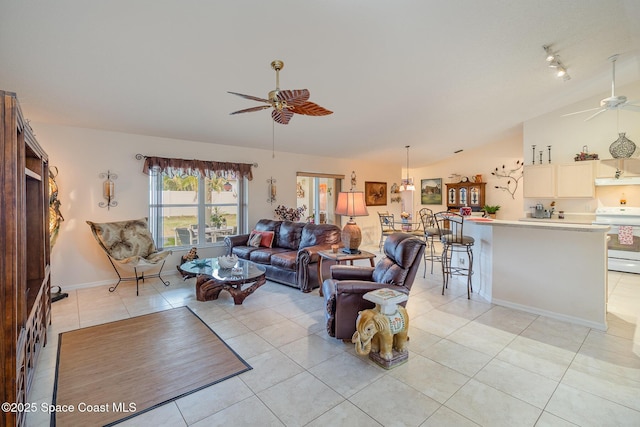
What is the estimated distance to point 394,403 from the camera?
6.33ft

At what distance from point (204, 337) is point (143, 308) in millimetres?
1316

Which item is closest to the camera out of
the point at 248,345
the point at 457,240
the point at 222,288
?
the point at 248,345

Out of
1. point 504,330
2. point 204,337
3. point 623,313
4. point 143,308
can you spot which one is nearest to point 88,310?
point 143,308

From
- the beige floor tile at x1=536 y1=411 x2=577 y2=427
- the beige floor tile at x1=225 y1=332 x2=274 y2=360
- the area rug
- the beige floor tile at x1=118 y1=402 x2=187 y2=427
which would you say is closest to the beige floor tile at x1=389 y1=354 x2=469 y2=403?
the beige floor tile at x1=536 y1=411 x2=577 y2=427

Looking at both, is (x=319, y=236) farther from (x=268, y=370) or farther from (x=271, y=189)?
(x=268, y=370)

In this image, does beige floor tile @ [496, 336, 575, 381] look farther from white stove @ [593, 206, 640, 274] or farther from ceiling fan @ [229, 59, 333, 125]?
white stove @ [593, 206, 640, 274]

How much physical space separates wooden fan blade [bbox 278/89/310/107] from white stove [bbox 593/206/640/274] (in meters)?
5.70

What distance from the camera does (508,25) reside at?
2.87m

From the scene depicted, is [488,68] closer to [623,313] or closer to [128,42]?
[623,313]

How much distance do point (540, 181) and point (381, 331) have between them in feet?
18.6

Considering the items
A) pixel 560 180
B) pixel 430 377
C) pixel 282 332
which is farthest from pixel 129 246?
pixel 560 180

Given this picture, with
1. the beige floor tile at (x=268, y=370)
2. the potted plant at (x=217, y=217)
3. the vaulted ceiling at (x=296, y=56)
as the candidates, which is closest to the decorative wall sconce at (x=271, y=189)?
the potted plant at (x=217, y=217)

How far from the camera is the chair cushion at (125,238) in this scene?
418cm

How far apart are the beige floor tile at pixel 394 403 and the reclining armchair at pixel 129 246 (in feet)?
11.8
